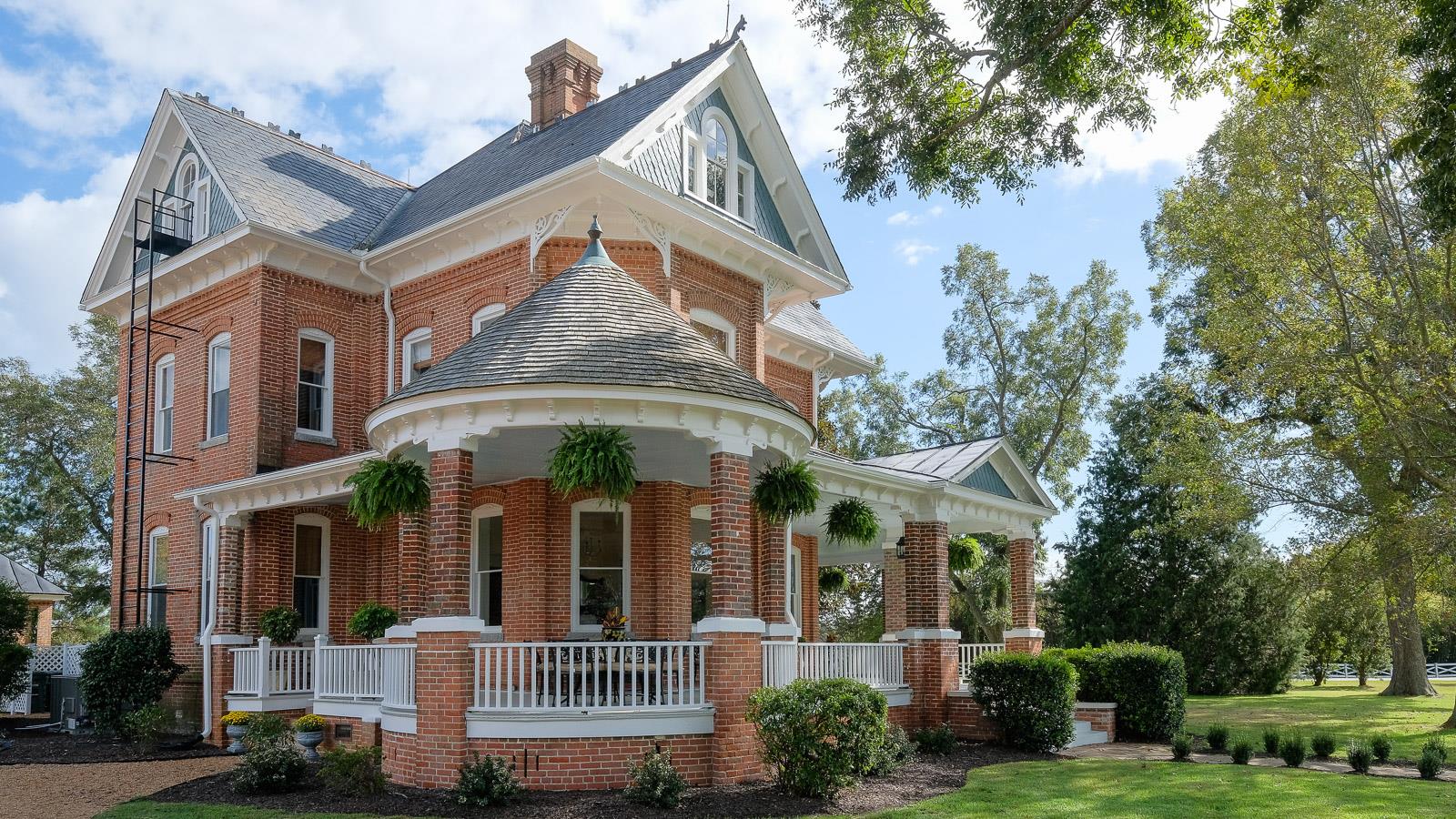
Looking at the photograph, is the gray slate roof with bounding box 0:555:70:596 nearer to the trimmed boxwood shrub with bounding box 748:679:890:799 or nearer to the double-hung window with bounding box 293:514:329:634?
the double-hung window with bounding box 293:514:329:634

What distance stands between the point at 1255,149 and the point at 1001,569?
21.2m

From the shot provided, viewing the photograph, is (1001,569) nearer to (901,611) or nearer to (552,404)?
(901,611)

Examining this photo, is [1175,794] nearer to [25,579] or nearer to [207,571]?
[207,571]

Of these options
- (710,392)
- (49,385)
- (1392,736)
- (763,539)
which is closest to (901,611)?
(763,539)

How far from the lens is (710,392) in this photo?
507 inches

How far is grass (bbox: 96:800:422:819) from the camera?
454 inches

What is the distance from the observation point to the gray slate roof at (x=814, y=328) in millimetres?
23547

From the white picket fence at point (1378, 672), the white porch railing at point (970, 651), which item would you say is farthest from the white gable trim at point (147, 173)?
the white picket fence at point (1378, 672)

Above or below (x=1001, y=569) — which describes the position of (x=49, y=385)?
above

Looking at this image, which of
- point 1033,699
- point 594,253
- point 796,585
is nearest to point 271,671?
point 594,253

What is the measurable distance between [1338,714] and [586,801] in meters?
23.3

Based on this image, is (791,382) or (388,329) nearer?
(388,329)

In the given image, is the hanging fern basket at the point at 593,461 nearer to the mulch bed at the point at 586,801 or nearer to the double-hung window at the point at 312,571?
the mulch bed at the point at 586,801

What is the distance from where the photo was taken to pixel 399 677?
13625mm
